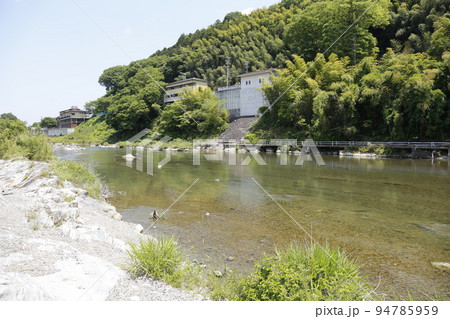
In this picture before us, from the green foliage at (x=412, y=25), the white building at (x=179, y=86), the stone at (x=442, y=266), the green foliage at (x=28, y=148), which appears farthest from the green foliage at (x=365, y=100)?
the green foliage at (x=28, y=148)

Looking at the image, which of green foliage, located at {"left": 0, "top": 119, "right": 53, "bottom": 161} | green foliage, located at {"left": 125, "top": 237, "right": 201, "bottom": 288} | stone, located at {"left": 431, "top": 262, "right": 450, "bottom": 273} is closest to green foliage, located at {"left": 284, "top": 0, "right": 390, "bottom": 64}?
green foliage, located at {"left": 0, "top": 119, "right": 53, "bottom": 161}

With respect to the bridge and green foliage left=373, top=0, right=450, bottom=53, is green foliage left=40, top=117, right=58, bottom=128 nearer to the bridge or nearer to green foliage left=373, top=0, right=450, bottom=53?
the bridge

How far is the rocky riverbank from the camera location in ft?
8.25

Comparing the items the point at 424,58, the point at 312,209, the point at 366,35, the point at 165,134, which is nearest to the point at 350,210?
the point at 312,209

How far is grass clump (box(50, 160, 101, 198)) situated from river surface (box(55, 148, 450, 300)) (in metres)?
0.74

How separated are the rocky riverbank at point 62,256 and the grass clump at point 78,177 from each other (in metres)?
2.94

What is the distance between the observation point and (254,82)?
131 ft

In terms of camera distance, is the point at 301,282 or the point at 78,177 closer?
the point at 301,282

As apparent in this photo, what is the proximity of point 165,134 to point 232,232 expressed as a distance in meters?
41.2

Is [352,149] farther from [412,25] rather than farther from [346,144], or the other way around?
[412,25]

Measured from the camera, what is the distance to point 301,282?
272 centimetres

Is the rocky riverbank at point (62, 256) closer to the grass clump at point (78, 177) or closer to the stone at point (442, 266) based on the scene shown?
the grass clump at point (78, 177)

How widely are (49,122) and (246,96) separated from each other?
78.2 m

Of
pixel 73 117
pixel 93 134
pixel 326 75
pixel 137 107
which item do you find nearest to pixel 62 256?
pixel 326 75
